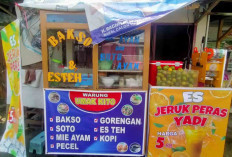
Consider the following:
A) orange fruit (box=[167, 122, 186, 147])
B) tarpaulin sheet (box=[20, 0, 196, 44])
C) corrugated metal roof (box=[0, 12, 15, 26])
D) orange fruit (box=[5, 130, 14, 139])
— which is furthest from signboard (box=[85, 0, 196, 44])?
corrugated metal roof (box=[0, 12, 15, 26])

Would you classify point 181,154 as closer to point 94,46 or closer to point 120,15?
point 94,46

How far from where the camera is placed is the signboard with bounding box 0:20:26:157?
217 centimetres

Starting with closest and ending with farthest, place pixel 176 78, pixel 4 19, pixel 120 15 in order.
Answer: pixel 120 15, pixel 176 78, pixel 4 19

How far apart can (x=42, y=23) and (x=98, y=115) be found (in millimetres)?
1584

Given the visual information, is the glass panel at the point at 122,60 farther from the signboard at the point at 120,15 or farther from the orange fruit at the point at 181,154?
the orange fruit at the point at 181,154

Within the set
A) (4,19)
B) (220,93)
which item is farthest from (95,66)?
(4,19)

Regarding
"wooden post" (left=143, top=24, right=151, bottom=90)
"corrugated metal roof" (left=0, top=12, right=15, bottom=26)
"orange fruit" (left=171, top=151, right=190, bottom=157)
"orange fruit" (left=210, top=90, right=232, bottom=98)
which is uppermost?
"corrugated metal roof" (left=0, top=12, right=15, bottom=26)

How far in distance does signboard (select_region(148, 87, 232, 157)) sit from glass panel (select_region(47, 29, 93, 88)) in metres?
1.11

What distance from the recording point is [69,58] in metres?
2.64

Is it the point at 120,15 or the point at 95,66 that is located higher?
the point at 120,15

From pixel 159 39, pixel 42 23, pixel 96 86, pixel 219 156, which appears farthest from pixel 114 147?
pixel 159 39

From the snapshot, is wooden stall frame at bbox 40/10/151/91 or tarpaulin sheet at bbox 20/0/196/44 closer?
tarpaulin sheet at bbox 20/0/196/44

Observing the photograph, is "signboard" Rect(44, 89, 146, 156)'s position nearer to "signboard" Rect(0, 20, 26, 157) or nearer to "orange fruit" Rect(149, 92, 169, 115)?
"orange fruit" Rect(149, 92, 169, 115)

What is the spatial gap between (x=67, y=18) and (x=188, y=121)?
233 cm
